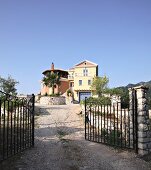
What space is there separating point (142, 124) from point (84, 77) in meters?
41.4

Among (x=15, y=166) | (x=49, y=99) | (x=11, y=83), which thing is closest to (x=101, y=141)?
(x=15, y=166)

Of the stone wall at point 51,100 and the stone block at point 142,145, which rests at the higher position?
the stone wall at point 51,100

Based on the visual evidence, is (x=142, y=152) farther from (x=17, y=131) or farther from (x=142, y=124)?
(x=17, y=131)

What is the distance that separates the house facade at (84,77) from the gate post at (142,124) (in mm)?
40135

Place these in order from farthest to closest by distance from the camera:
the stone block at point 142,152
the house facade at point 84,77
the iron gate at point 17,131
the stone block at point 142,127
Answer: the house facade at point 84,77 → the stone block at point 142,127 → the stone block at point 142,152 → the iron gate at point 17,131

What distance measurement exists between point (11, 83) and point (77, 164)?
3317 centimetres

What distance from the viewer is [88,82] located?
49719mm

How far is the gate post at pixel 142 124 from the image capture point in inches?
349

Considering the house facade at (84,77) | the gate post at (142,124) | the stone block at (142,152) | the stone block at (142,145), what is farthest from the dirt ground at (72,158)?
the house facade at (84,77)

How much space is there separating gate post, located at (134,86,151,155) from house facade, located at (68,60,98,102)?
40.1 meters

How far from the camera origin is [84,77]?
1978 inches

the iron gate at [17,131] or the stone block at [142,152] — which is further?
the stone block at [142,152]

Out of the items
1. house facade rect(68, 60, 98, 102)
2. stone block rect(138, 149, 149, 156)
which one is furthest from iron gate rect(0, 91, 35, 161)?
house facade rect(68, 60, 98, 102)

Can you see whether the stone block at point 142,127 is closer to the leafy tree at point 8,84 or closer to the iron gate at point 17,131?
the iron gate at point 17,131
